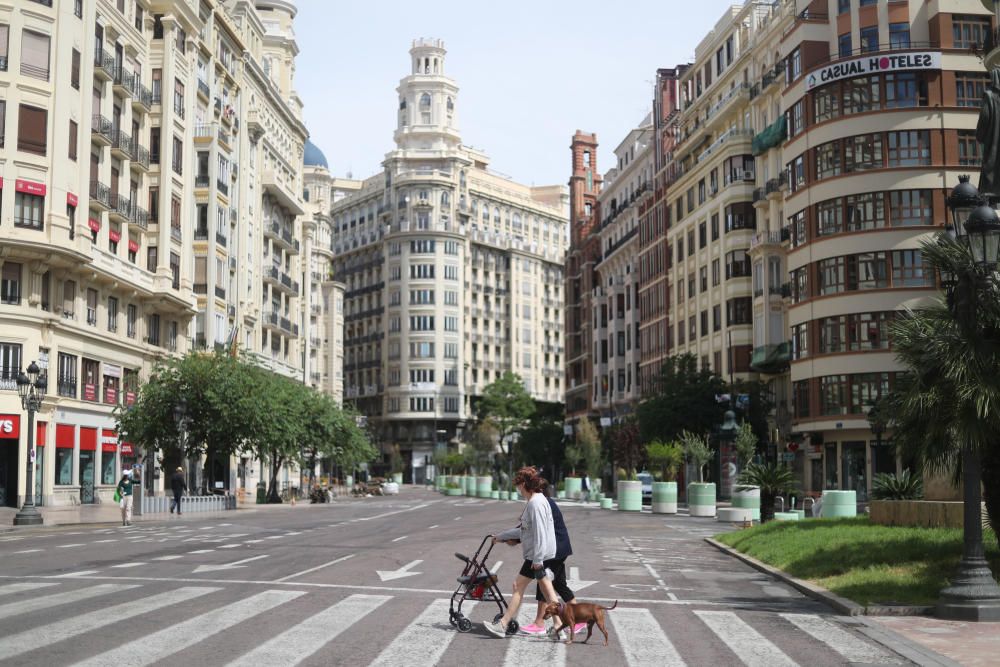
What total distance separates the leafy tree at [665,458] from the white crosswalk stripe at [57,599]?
39.8m

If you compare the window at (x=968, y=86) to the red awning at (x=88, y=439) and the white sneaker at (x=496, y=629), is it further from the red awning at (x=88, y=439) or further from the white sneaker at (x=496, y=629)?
the white sneaker at (x=496, y=629)

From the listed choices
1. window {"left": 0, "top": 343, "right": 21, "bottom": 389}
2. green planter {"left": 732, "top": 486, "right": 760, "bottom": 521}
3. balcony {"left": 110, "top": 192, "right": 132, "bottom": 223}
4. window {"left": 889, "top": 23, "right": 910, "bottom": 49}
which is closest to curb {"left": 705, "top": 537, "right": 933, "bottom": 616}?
green planter {"left": 732, "top": 486, "right": 760, "bottom": 521}

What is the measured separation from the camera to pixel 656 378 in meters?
78.2

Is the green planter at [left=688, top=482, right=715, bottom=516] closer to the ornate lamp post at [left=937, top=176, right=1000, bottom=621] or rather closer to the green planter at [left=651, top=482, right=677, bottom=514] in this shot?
the green planter at [left=651, top=482, right=677, bottom=514]

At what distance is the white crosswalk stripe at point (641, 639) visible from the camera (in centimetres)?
1112

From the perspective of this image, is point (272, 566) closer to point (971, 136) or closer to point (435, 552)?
point (435, 552)

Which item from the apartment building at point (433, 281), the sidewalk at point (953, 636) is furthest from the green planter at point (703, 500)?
the apartment building at point (433, 281)

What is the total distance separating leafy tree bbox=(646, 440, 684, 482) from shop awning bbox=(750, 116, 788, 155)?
18.9 meters

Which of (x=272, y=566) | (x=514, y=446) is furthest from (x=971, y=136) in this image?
(x=514, y=446)

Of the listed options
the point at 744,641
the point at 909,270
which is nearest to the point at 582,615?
the point at 744,641

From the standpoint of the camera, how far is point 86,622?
12.7 metres

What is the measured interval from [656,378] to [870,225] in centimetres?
2437

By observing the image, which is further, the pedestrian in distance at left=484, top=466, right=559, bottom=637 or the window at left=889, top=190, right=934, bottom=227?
the window at left=889, top=190, right=934, bottom=227

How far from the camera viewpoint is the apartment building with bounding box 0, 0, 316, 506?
47.1 meters
